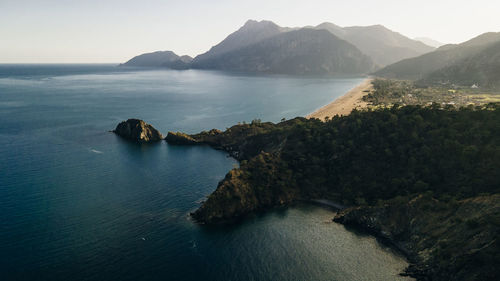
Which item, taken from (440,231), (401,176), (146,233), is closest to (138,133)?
(146,233)

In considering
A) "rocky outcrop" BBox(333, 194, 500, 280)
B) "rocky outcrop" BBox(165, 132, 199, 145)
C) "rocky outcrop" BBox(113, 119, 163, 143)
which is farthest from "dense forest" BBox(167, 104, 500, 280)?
"rocky outcrop" BBox(113, 119, 163, 143)

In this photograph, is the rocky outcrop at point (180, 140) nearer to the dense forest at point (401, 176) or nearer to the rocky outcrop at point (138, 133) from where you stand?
the rocky outcrop at point (138, 133)

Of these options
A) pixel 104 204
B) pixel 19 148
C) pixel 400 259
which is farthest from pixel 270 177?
pixel 19 148

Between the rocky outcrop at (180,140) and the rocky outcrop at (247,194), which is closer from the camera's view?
the rocky outcrop at (247,194)

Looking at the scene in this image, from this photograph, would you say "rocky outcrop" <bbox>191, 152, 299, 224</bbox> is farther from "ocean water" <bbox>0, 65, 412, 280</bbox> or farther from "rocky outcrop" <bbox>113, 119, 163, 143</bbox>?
"rocky outcrop" <bbox>113, 119, 163, 143</bbox>

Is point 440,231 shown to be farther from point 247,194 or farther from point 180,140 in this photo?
point 180,140

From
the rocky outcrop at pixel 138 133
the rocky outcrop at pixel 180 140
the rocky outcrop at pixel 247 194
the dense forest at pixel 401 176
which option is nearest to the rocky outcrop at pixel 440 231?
the dense forest at pixel 401 176

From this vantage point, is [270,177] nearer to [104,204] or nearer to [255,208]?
[255,208]
